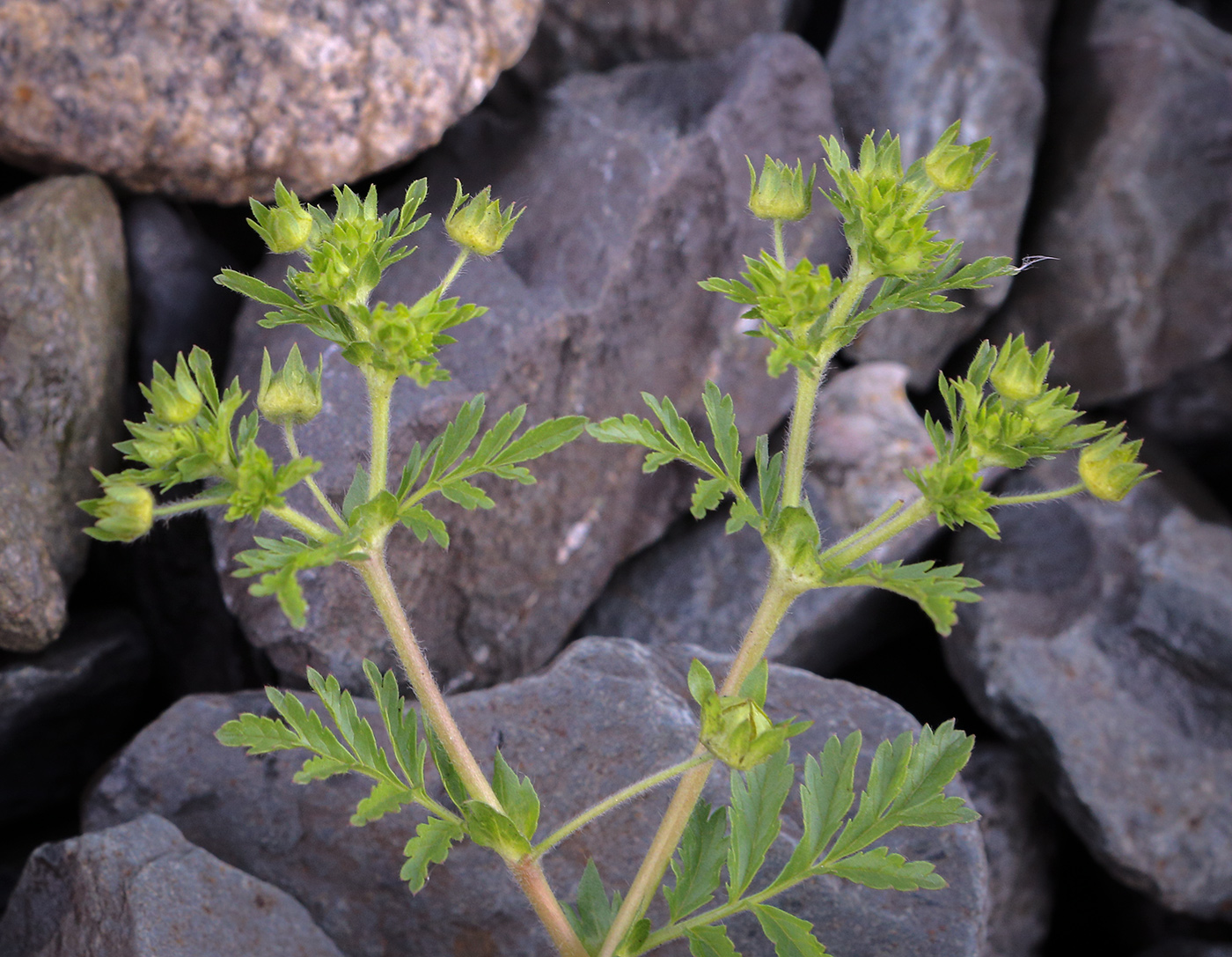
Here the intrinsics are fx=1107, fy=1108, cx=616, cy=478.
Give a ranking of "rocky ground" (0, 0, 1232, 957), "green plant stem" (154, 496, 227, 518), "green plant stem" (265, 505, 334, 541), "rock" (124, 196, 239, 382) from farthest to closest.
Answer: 1. "rock" (124, 196, 239, 382)
2. "rocky ground" (0, 0, 1232, 957)
3. "green plant stem" (265, 505, 334, 541)
4. "green plant stem" (154, 496, 227, 518)

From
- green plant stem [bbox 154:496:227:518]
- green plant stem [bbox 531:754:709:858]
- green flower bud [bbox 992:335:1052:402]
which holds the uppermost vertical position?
green flower bud [bbox 992:335:1052:402]

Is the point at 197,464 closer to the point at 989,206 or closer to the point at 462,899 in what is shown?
the point at 462,899

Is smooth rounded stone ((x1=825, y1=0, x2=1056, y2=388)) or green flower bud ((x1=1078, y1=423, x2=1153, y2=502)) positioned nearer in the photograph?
green flower bud ((x1=1078, y1=423, x2=1153, y2=502))

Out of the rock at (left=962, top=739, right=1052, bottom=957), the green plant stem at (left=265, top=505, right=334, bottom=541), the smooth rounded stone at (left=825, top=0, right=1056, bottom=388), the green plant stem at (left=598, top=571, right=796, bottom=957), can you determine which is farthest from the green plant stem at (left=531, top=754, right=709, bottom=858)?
the smooth rounded stone at (left=825, top=0, right=1056, bottom=388)

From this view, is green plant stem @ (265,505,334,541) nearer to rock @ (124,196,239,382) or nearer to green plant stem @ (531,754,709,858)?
green plant stem @ (531,754,709,858)

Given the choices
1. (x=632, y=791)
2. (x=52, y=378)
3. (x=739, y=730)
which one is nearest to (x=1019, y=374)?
(x=739, y=730)

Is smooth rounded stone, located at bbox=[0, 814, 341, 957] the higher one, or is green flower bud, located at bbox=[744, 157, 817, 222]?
green flower bud, located at bbox=[744, 157, 817, 222]

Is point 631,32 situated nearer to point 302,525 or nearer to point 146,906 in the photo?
point 302,525

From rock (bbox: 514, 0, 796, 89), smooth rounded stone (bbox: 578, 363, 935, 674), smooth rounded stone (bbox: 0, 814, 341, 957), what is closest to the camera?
smooth rounded stone (bbox: 0, 814, 341, 957)
